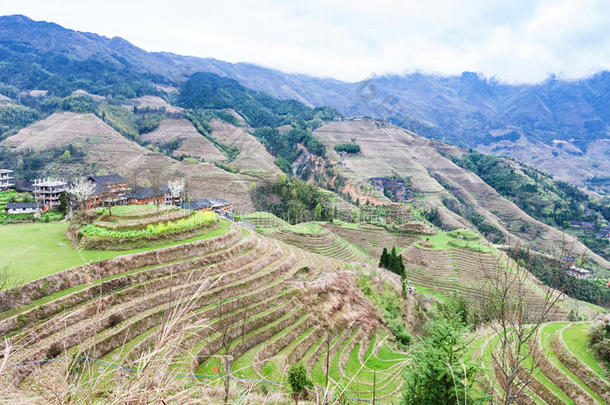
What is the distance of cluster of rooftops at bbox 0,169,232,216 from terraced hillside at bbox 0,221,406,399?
1766 centimetres

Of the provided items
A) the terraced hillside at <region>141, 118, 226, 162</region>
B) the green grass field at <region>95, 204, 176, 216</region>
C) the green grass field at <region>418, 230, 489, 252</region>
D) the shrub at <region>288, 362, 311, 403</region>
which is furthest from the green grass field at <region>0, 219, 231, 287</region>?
the terraced hillside at <region>141, 118, 226, 162</region>

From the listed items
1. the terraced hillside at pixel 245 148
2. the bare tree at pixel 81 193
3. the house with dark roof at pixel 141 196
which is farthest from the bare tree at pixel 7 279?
the terraced hillside at pixel 245 148

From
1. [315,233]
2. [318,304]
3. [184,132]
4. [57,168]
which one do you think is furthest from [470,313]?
[184,132]

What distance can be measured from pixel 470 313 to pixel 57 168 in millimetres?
80657

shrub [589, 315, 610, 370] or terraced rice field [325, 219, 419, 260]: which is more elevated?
shrub [589, 315, 610, 370]

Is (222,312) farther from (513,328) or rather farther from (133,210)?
(513,328)

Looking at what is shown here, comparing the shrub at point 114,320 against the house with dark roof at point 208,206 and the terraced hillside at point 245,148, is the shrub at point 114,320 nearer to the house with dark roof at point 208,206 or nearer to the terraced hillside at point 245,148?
the house with dark roof at point 208,206

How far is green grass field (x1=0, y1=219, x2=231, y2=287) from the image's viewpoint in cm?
1459

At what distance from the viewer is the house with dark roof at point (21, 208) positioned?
33.3m

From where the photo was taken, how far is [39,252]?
54.8 ft

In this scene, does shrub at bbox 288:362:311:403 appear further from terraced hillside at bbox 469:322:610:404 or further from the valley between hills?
terraced hillside at bbox 469:322:610:404

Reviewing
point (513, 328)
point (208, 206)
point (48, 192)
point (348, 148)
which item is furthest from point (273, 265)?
point (348, 148)

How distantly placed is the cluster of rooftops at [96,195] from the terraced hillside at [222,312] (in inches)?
695

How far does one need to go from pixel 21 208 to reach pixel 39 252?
954 inches
